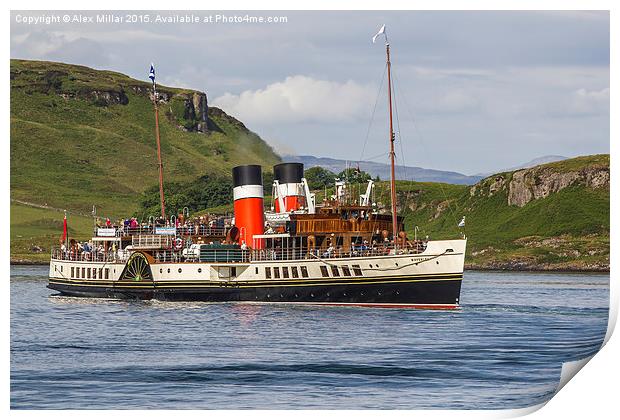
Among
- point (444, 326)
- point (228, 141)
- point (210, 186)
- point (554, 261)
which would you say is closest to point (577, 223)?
point (554, 261)

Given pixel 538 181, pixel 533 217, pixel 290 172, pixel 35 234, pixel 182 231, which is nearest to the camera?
pixel 290 172

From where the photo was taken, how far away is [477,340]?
38.6 meters

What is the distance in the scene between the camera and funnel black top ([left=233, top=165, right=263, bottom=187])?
54750mm

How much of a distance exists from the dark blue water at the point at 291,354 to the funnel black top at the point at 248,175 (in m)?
6.86

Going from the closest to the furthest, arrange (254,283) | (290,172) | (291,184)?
1. (254,283)
2. (291,184)
3. (290,172)

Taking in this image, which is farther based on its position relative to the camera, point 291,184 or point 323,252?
point 291,184

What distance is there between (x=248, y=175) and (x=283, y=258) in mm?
4998

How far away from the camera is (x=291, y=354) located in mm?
34688

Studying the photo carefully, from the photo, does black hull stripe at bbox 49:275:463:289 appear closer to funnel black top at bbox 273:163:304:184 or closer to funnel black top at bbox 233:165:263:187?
funnel black top at bbox 233:165:263:187

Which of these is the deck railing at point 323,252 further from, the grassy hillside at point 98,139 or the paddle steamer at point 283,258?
the grassy hillside at point 98,139

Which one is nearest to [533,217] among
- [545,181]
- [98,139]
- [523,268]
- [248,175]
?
[545,181]

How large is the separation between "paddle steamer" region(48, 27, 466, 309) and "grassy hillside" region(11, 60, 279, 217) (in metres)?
63.6

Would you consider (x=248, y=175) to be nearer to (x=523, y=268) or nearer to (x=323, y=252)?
(x=323, y=252)

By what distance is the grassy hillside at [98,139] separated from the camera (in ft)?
453
